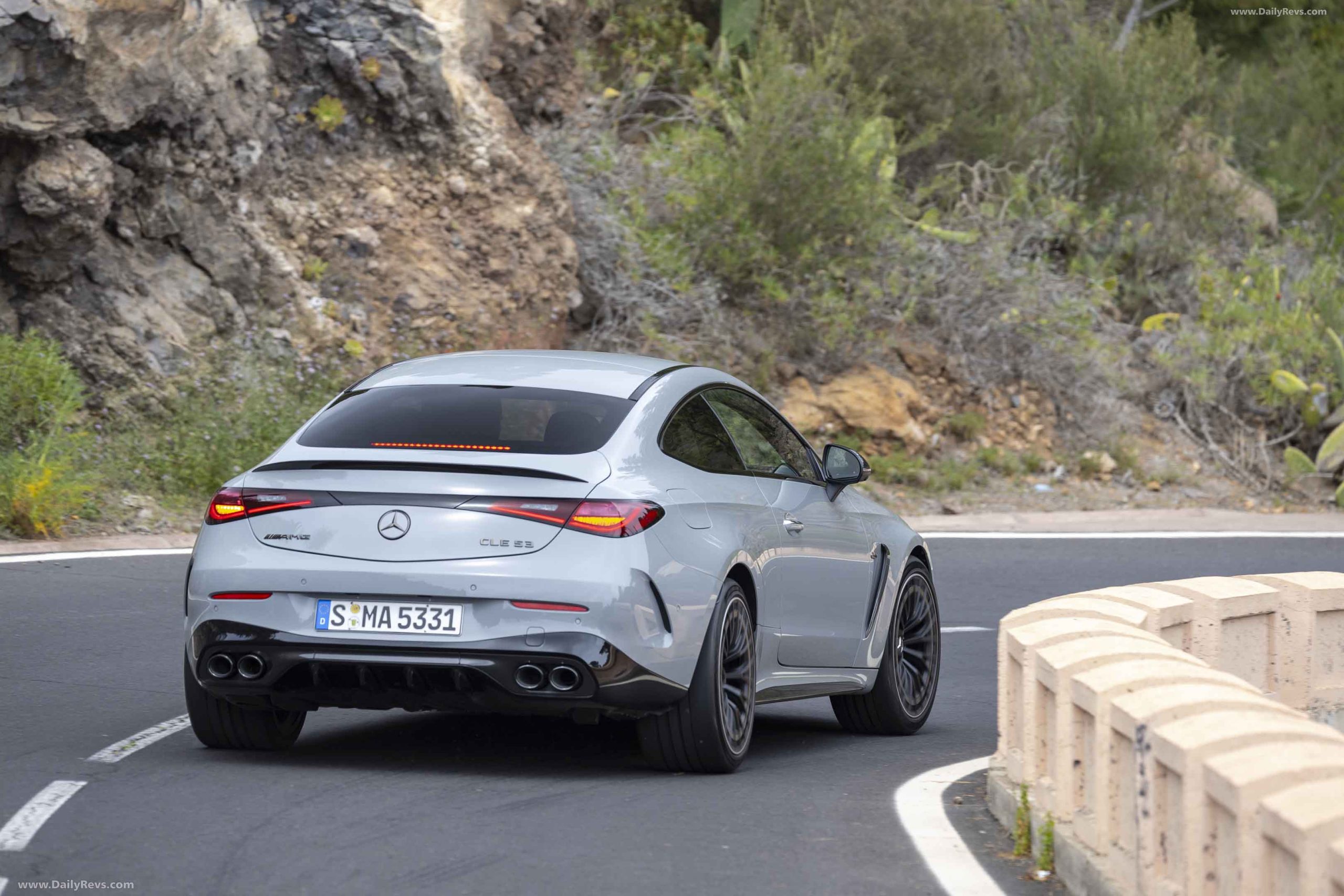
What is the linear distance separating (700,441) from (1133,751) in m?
2.76

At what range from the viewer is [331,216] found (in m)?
19.2

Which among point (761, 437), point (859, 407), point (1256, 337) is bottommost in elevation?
point (859, 407)

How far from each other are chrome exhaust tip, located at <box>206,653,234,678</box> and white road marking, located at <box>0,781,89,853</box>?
563 mm

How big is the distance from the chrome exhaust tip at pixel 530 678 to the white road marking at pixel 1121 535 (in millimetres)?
10291

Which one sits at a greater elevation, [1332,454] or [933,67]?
[933,67]

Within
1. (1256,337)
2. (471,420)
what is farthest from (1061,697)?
(1256,337)

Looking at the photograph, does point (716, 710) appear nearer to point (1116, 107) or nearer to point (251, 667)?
point (251, 667)

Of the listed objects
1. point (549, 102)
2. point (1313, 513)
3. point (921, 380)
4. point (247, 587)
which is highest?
point (549, 102)

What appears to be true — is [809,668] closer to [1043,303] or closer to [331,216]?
[331,216]

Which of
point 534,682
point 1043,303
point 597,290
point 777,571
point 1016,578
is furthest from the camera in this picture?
point 1043,303

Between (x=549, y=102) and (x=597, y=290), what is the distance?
325 cm

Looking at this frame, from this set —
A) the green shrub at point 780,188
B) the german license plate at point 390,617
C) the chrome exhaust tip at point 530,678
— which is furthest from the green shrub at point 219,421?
the chrome exhaust tip at point 530,678

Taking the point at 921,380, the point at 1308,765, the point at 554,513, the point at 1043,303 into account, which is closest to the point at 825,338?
the point at 921,380

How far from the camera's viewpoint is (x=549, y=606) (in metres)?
6.16
